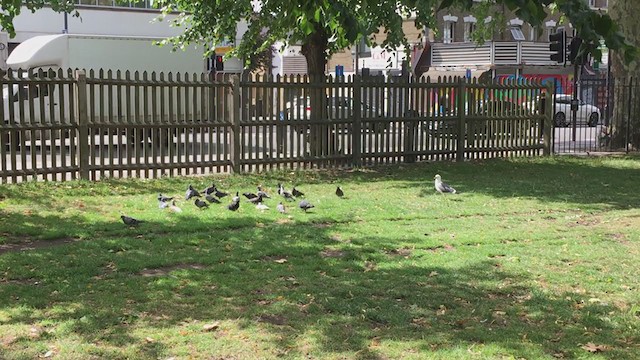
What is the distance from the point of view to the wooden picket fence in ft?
38.9

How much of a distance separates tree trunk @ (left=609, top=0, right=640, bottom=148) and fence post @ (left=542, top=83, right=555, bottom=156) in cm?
289

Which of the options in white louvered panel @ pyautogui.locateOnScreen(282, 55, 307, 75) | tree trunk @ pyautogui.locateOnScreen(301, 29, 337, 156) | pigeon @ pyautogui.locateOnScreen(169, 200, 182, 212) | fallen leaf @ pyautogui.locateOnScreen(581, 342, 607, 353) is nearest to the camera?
fallen leaf @ pyautogui.locateOnScreen(581, 342, 607, 353)

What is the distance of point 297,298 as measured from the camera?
222 inches

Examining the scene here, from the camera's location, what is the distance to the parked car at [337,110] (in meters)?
14.2

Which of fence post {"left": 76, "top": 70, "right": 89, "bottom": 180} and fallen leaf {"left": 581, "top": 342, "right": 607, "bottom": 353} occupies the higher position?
fence post {"left": 76, "top": 70, "right": 89, "bottom": 180}

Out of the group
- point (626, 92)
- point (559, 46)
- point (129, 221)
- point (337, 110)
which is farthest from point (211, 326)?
point (559, 46)

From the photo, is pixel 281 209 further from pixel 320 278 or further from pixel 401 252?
pixel 320 278

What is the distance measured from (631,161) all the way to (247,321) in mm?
14818

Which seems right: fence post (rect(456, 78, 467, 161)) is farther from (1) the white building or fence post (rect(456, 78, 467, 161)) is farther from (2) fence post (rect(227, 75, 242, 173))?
(1) the white building

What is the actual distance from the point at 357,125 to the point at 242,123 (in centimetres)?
267

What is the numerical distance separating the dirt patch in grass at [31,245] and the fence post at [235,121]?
597 cm

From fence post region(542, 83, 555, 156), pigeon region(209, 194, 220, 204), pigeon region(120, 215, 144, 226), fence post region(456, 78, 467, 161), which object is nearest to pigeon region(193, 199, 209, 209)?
pigeon region(209, 194, 220, 204)

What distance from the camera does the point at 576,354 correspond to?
455 cm

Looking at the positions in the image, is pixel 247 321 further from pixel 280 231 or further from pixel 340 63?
pixel 340 63
